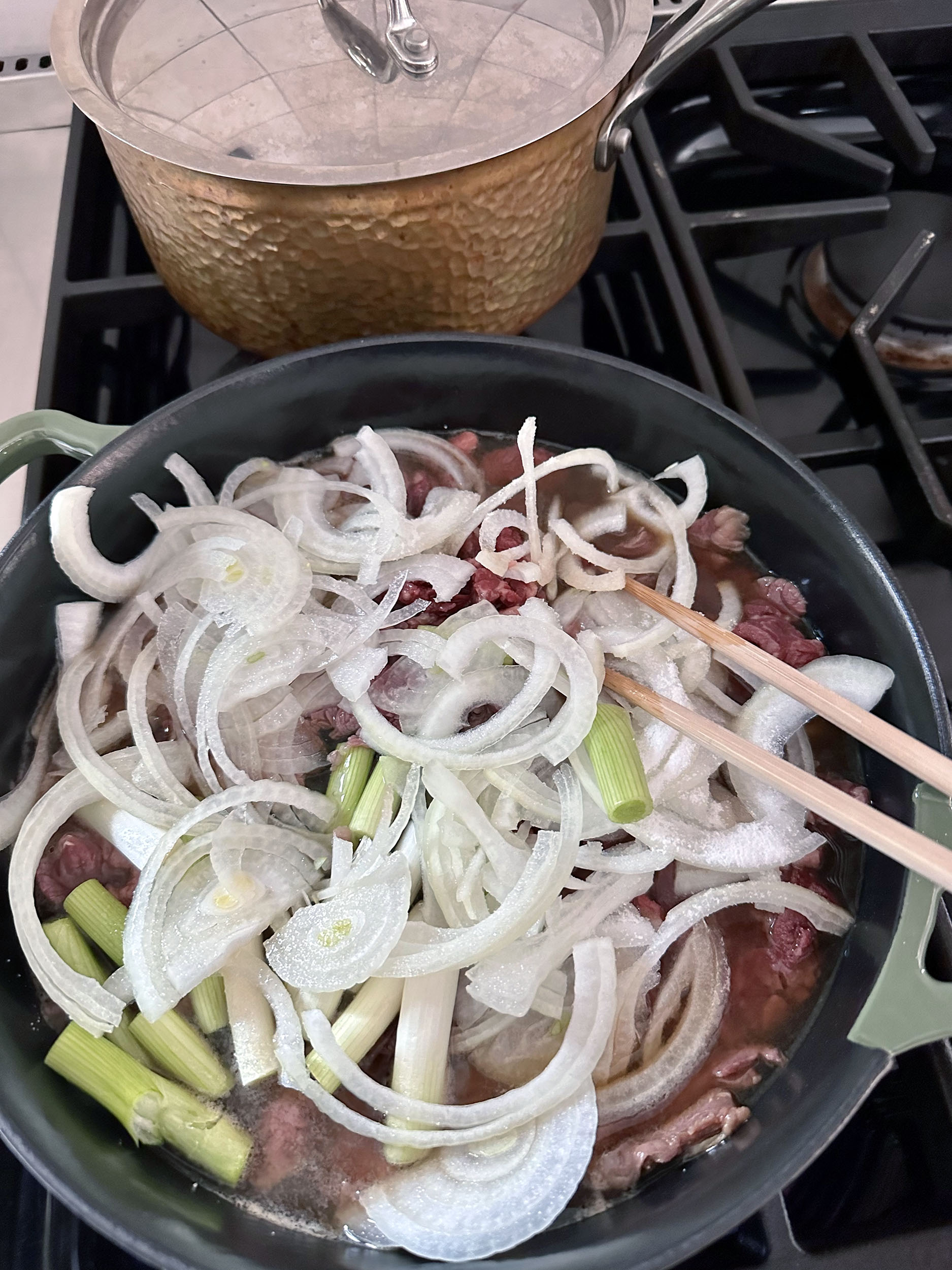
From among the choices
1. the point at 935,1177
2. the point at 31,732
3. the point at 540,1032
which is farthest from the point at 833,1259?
the point at 31,732

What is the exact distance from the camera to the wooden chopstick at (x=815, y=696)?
30.0 inches

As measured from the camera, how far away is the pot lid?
0.93 m

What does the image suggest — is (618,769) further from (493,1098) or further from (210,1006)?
(210,1006)

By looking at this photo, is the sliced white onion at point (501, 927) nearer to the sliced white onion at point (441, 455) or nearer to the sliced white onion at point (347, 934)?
the sliced white onion at point (347, 934)

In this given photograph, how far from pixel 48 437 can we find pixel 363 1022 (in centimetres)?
70

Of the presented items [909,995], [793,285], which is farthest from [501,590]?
[793,285]

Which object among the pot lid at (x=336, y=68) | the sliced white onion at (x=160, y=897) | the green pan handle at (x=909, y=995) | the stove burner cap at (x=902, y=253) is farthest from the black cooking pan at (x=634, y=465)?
the stove burner cap at (x=902, y=253)

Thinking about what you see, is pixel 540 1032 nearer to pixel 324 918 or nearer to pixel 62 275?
pixel 324 918

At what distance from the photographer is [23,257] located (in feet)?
4.89

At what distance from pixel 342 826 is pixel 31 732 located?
37cm

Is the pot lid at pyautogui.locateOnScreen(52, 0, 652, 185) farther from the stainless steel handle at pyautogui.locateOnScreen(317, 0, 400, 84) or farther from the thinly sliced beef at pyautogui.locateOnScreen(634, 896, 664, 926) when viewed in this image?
the thinly sliced beef at pyautogui.locateOnScreen(634, 896, 664, 926)

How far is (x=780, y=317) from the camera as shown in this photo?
50.4 inches

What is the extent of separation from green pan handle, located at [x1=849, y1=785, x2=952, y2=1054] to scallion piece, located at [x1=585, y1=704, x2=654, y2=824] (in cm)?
23

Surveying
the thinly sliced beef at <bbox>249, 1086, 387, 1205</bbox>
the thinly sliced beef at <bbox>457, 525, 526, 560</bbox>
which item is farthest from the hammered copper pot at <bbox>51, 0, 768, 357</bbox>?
the thinly sliced beef at <bbox>249, 1086, 387, 1205</bbox>
